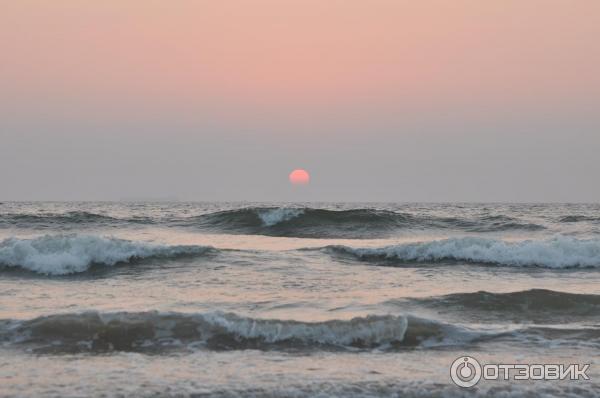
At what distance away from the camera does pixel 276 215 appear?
1124 inches

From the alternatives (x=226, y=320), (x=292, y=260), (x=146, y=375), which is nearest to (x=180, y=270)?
(x=292, y=260)

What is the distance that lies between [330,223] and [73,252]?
14486 millimetres

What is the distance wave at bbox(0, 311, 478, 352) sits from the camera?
26.1 ft

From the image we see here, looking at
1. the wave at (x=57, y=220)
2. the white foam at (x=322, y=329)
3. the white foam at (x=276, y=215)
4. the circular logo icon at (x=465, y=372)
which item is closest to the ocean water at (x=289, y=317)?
the white foam at (x=322, y=329)

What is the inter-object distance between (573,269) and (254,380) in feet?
42.2

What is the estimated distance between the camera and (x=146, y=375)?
653 centimetres

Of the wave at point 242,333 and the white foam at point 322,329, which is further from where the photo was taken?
the white foam at point 322,329

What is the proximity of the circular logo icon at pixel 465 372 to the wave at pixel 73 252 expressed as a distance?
35.4 ft

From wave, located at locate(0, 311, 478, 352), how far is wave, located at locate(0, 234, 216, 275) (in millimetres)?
6761
